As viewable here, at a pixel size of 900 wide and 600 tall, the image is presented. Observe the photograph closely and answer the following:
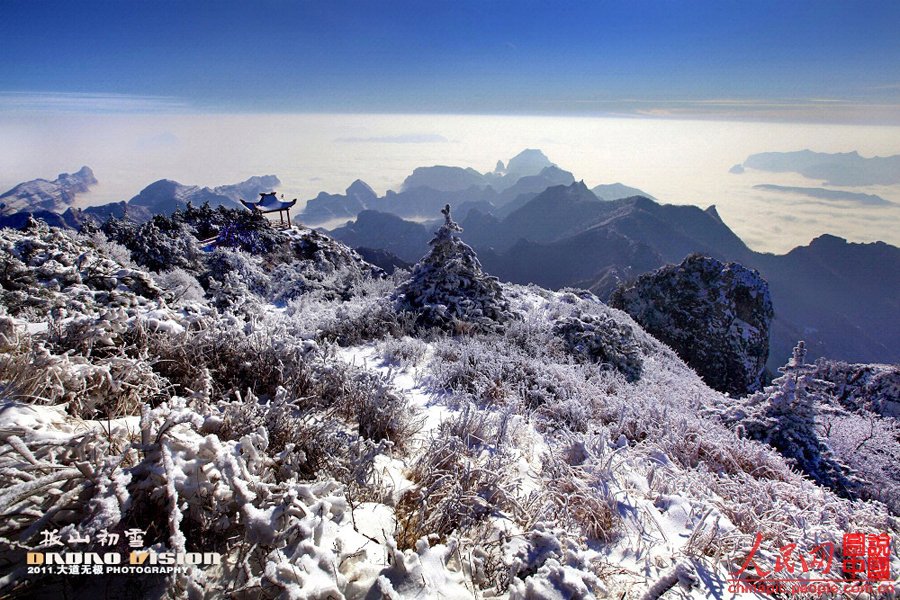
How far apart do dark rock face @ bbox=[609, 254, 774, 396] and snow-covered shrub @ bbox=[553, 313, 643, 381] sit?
14.2m

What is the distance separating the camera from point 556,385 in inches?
200

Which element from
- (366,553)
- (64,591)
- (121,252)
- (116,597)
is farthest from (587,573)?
A: (121,252)

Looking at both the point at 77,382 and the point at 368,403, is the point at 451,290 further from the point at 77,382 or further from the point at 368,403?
the point at 77,382

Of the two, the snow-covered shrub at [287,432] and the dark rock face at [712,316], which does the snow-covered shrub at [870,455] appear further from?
the dark rock face at [712,316]

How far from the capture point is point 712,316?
20.8m

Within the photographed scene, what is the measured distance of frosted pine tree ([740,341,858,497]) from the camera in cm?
450

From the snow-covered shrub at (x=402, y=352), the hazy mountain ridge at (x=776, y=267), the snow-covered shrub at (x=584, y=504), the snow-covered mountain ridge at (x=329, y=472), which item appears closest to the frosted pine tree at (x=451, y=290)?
the snow-covered shrub at (x=402, y=352)

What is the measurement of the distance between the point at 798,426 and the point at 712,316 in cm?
1906

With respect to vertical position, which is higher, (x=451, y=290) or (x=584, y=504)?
(x=584, y=504)

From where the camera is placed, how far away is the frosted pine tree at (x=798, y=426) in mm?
4500

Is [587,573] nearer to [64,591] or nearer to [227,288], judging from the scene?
[64,591]

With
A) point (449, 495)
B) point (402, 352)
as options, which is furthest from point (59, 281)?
point (449, 495)

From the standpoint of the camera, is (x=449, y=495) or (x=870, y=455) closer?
(x=449, y=495)

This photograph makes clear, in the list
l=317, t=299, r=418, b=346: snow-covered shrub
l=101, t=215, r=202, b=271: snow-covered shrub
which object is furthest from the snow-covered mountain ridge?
l=101, t=215, r=202, b=271: snow-covered shrub
